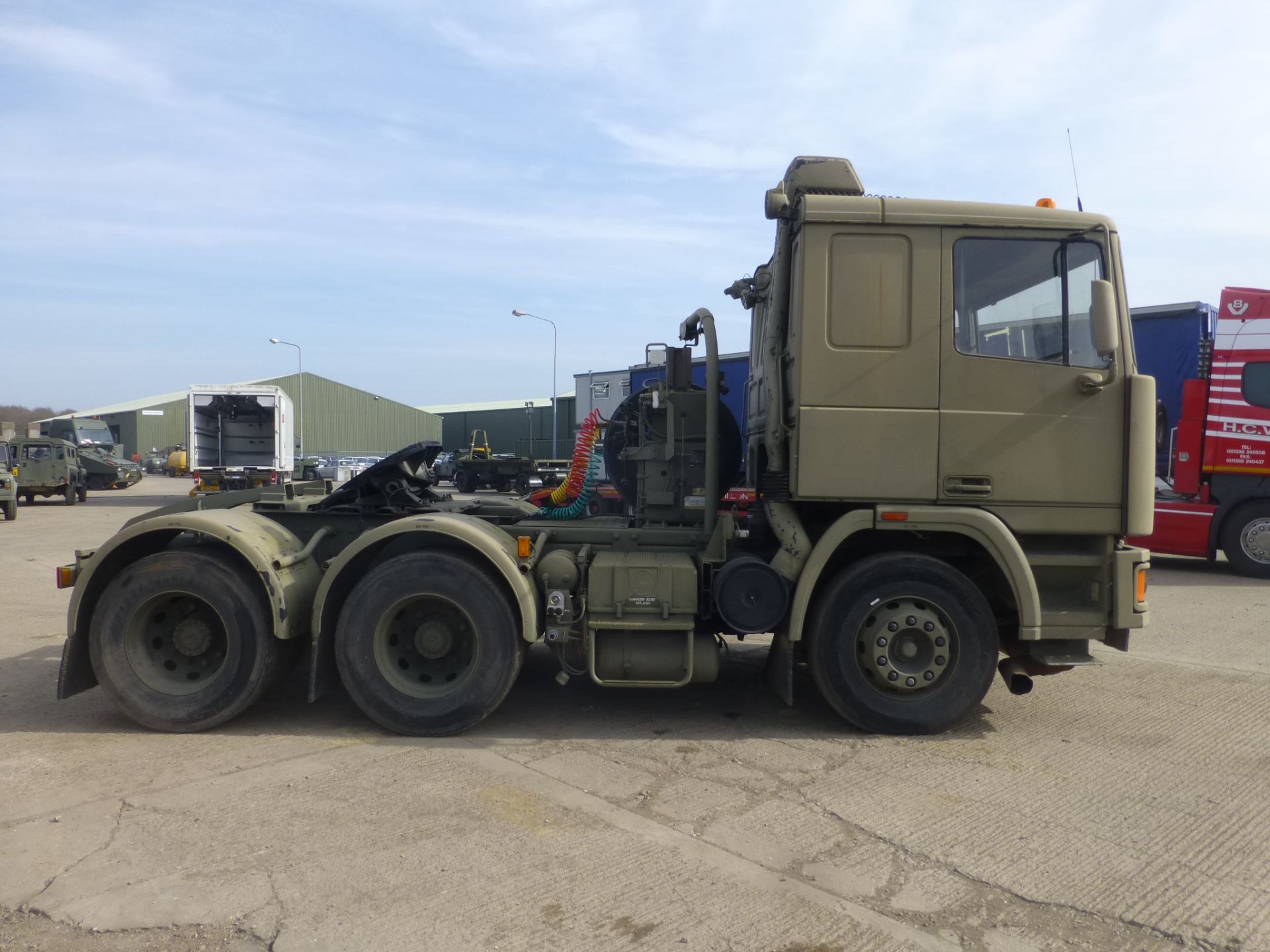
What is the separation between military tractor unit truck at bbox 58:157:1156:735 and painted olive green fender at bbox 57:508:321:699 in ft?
0.06

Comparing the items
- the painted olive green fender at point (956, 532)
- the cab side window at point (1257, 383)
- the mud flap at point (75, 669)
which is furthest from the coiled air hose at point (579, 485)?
the cab side window at point (1257, 383)

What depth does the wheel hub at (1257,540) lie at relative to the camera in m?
11.9

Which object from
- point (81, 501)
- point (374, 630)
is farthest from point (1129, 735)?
point (81, 501)

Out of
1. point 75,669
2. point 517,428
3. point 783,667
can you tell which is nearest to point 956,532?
point 783,667

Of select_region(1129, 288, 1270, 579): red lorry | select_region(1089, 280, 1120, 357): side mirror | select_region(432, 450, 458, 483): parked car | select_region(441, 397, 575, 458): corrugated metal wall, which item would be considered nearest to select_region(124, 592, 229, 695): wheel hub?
select_region(1089, 280, 1120, 357): side mirror

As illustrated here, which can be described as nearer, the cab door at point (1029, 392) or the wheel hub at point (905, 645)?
the cab door at point (1029, 392)

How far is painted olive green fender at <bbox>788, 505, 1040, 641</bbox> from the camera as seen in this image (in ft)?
16.8

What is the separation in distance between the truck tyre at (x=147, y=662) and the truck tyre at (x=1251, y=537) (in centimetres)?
1218

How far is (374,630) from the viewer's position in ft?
17.4

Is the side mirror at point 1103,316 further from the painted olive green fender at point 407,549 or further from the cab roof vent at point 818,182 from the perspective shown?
the painted olive green fender at point 407,549

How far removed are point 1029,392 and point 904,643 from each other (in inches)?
63.5

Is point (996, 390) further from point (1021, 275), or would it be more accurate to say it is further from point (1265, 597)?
point (1265, 597)

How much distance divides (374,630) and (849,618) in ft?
9.16

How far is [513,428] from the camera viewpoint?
5816cm
